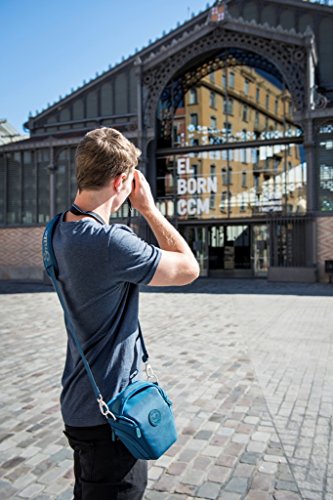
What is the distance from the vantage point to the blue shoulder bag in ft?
5.21

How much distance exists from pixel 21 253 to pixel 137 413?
24493mm

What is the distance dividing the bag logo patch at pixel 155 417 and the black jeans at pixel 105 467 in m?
0.16

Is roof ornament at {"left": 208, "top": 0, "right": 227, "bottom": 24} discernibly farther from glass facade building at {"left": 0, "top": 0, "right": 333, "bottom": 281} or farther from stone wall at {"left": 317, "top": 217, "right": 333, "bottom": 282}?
stone wall at {"left": 317, "top": 217, "right": 333, "bottom": 282}

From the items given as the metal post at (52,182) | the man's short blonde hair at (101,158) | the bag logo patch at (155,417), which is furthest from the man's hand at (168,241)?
the metal post at (52,182)

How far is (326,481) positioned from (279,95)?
73.5 feet

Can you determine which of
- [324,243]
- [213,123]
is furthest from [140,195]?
[213,123]

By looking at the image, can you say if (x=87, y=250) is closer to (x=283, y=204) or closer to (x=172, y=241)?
(x=172, y=241)

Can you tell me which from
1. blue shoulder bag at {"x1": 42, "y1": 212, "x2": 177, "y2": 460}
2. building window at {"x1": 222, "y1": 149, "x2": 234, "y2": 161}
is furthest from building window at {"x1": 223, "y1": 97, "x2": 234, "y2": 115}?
blue shoulder bag at {"x1": 42, "y1": 212, "x2": 177, "y2": 460}

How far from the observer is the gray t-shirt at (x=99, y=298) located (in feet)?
5.31

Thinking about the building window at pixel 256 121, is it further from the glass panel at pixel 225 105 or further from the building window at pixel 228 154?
the building window at pixel 228 154

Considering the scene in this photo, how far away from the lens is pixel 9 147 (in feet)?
84.3

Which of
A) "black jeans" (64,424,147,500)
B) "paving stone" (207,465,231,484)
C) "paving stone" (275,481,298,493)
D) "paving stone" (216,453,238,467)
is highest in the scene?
"black jeans" (64,424,147,500)

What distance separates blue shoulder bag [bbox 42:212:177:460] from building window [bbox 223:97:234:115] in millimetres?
24080

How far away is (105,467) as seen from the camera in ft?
5.43
